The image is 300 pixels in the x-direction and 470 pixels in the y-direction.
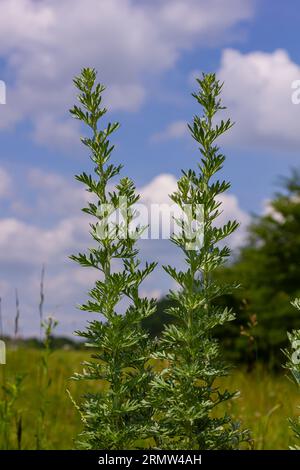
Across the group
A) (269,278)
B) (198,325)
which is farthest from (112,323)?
(269,278)

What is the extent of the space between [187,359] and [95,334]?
33 centimetres

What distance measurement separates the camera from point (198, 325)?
2262 mm

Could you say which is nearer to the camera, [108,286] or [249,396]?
[108,286]

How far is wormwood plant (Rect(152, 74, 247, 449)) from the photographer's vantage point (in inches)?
88.5

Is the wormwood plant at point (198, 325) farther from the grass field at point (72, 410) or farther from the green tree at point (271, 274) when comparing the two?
the green tree at point (271, 274)

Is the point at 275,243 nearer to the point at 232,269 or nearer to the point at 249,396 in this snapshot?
the point at 232,269

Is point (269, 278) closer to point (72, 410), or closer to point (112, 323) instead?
point (72, 410)

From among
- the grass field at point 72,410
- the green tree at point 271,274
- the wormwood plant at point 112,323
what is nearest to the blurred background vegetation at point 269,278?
the green tree at point 271,274

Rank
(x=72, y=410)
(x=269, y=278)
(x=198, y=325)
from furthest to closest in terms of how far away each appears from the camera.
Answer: (x=269, y=278)
(x=72, y=410)
(x=198, y=325)

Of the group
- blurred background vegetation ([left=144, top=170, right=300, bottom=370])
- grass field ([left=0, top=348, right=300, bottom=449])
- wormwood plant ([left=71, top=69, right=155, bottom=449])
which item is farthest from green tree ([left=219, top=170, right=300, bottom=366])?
wormwood plant ([left=71, top=69, right=155, bottom=449])

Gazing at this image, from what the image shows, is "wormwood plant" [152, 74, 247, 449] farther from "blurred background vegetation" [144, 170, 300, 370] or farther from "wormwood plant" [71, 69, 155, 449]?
"blurred background vegetation" [144, 170, 300, 370]
